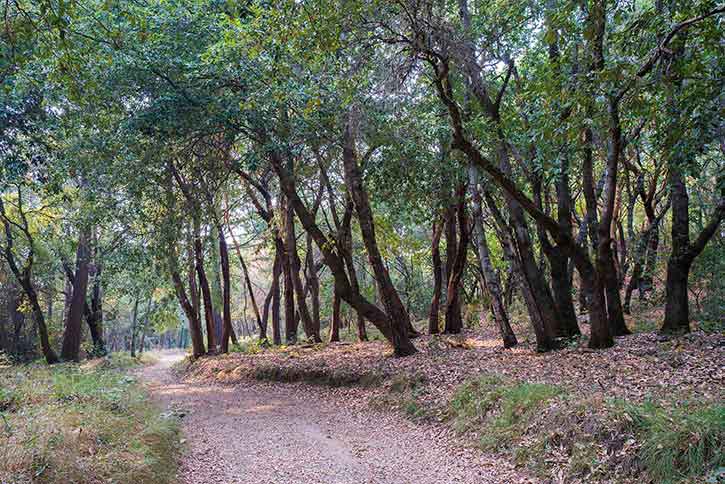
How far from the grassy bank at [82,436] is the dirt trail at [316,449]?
67cm

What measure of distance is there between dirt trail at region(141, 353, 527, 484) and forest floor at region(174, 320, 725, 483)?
1.2 inches

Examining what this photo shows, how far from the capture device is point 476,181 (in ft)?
34.1

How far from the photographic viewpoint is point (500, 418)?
666 cm

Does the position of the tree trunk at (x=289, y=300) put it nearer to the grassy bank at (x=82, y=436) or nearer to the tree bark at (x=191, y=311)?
the tree bark at (x=191, y=311)

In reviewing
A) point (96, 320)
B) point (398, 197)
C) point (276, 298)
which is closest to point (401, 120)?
point (398, 197)

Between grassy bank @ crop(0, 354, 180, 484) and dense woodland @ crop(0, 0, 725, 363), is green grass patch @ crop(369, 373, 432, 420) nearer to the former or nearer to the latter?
dense woodland @ crop(0, 0, 725, 363)

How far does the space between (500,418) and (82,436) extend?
491 cm

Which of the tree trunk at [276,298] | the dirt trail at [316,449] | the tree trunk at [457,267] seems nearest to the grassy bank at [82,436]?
the dirt trail at [316,449]

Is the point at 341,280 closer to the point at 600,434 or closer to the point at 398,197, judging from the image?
the point at 398,197

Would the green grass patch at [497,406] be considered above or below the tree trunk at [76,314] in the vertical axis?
below

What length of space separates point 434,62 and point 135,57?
544cm

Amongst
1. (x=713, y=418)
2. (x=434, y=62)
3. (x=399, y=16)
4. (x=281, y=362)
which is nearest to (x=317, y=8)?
(x=399, y=16)

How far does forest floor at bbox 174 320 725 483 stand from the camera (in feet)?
Result: 15.5

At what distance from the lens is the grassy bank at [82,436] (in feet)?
13.6
